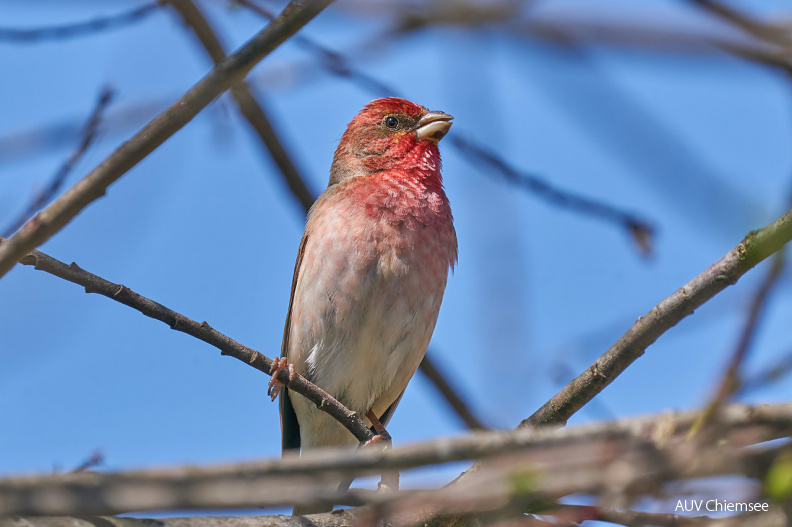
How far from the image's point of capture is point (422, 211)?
23.2 feet

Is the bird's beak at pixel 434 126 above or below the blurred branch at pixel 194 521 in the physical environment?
above

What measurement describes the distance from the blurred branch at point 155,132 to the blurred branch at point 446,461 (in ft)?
4.93

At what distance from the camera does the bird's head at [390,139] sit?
783 cm

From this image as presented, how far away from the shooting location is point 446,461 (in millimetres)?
2014

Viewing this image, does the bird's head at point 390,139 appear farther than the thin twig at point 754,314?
Yes

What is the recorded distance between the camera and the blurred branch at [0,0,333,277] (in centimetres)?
320

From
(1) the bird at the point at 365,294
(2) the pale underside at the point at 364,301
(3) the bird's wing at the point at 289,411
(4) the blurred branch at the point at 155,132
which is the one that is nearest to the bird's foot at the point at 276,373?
(1) the bird at the point at 365,294

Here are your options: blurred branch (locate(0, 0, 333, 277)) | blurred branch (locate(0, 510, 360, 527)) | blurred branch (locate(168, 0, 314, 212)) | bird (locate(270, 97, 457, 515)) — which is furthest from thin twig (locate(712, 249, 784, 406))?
blurred branch (locate(168, 0, 314, 212))

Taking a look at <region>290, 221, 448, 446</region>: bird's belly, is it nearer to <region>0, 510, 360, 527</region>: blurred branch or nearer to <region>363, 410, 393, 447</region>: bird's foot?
<region>363, 410, 393, 447</region>: bird's foot

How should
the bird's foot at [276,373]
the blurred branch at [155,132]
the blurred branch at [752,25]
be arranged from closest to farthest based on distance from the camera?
the blurred branch at [752,25] → the blurred branch at [155,132] → the bird's foot at [276,373]

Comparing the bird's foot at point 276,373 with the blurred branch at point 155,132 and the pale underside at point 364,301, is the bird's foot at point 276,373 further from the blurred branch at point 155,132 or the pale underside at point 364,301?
the blurred branch at point 155,132

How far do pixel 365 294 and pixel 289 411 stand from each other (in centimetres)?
163

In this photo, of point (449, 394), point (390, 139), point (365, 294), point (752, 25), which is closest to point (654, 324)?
point (752, 25)

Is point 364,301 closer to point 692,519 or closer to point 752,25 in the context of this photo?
point 692,519
